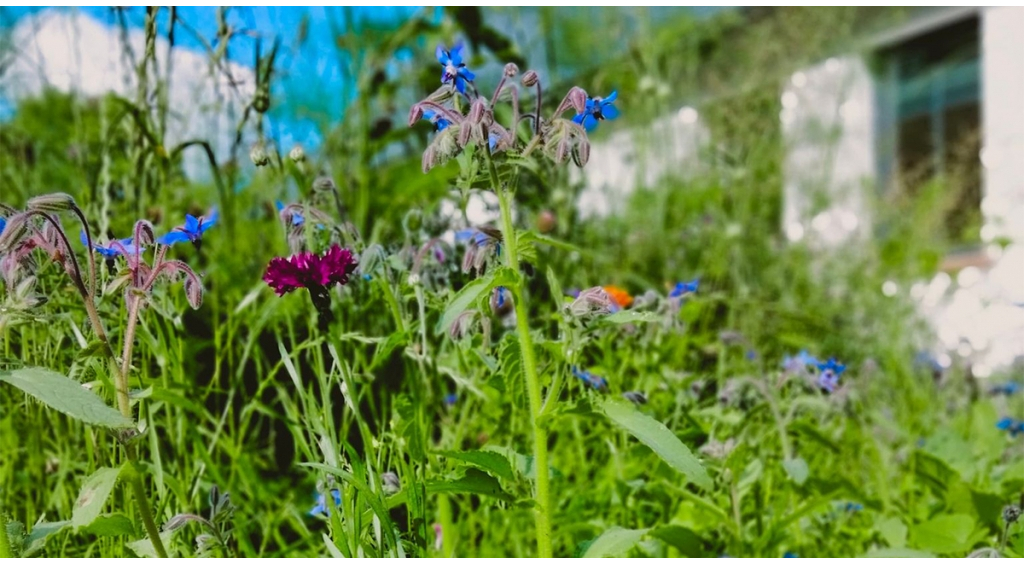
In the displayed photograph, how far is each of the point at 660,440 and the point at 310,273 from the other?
1.29ft

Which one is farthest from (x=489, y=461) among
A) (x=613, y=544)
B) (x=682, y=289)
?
(x=682, y=289)

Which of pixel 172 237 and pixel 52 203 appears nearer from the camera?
pixel 52 203

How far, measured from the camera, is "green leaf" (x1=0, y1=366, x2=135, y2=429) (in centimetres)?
75

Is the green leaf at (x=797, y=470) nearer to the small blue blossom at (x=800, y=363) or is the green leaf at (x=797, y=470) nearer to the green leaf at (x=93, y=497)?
the small blue blossom at (x=800, y=363)

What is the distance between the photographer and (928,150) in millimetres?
7457

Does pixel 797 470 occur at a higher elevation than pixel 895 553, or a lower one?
higher

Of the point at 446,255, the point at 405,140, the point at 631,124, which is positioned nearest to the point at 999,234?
the point at 631,124

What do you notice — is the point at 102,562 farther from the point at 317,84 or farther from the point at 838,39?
the point at 838,39

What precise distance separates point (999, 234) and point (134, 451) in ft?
14.7

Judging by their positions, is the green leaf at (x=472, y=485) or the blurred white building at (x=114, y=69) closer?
the green leaf at (x=472, y=485)

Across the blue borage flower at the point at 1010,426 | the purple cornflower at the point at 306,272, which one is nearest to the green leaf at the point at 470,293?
the purple cornflower at the point at 306,272

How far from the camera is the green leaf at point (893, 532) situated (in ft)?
4.38

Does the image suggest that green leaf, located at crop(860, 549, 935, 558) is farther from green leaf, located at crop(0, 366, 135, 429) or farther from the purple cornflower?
green leaf, located at crop(0, 366, 135, 429)

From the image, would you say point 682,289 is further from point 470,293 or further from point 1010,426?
point 1010,426
